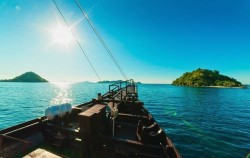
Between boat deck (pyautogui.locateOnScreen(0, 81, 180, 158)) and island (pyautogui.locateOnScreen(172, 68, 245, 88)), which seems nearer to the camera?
boat deck (pyautogui.locateOnScreen(0, 81, 180, 158))

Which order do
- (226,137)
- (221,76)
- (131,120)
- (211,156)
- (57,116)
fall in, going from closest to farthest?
1. (57,116)
2. (131,120)
3. (211,156)
4. (226,137)
5. (221,76)

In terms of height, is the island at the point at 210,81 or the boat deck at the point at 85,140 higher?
the island at the point at 210,81

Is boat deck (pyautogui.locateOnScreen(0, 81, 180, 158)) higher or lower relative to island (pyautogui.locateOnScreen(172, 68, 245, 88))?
lower

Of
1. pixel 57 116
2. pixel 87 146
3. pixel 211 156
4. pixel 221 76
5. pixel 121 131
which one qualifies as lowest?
pixel 211 156

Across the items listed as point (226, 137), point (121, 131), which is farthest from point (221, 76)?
point (121, 131)

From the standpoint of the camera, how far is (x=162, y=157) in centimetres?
434

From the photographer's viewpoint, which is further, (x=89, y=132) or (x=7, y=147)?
(x=7, y=147)

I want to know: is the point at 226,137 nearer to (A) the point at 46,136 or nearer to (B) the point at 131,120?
(B) the point at 131,120

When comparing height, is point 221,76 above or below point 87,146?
above

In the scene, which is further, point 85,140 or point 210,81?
point 210,81

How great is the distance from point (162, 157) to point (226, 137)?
46.4ft

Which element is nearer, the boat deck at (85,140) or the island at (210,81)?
the boat deck at (85,140)

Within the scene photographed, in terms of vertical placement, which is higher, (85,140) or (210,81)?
(210,81)

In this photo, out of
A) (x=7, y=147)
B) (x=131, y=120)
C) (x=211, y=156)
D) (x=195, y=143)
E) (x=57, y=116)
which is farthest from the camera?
(x=195, y=143)
